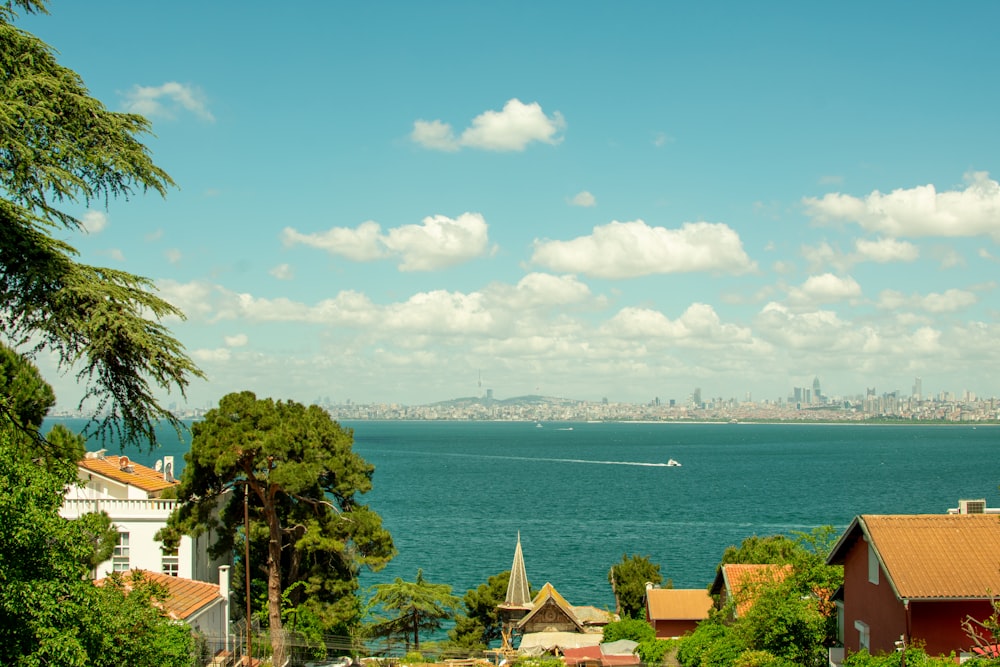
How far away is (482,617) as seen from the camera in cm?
4309

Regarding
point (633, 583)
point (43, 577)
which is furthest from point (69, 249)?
point (633, 583)

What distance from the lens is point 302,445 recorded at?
32.7 metres

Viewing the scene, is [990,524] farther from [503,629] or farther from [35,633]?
[503,629]

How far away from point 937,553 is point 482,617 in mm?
27460

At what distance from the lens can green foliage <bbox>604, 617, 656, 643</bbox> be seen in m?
36.2

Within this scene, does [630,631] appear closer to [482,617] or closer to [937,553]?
[482,617]

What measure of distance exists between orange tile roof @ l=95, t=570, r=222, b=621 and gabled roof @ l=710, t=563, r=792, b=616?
16.0 m

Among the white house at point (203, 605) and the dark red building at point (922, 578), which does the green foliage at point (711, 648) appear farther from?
the white house at point (203, 605)

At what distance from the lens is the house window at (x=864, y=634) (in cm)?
2103

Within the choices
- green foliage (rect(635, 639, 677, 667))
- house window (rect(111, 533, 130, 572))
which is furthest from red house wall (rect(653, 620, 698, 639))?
house window (rect(111, 533, 130, 572))

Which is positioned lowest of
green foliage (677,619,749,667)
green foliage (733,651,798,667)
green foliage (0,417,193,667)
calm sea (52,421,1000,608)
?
calm sea (52,421,1000,608)

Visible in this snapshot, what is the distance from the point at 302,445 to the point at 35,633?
74.2ft

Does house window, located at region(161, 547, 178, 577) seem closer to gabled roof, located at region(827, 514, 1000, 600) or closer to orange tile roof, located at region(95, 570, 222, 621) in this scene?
orange tile roof, located at region(95, 570, 222, 621)

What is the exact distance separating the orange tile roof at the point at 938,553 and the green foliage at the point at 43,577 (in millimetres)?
15725
